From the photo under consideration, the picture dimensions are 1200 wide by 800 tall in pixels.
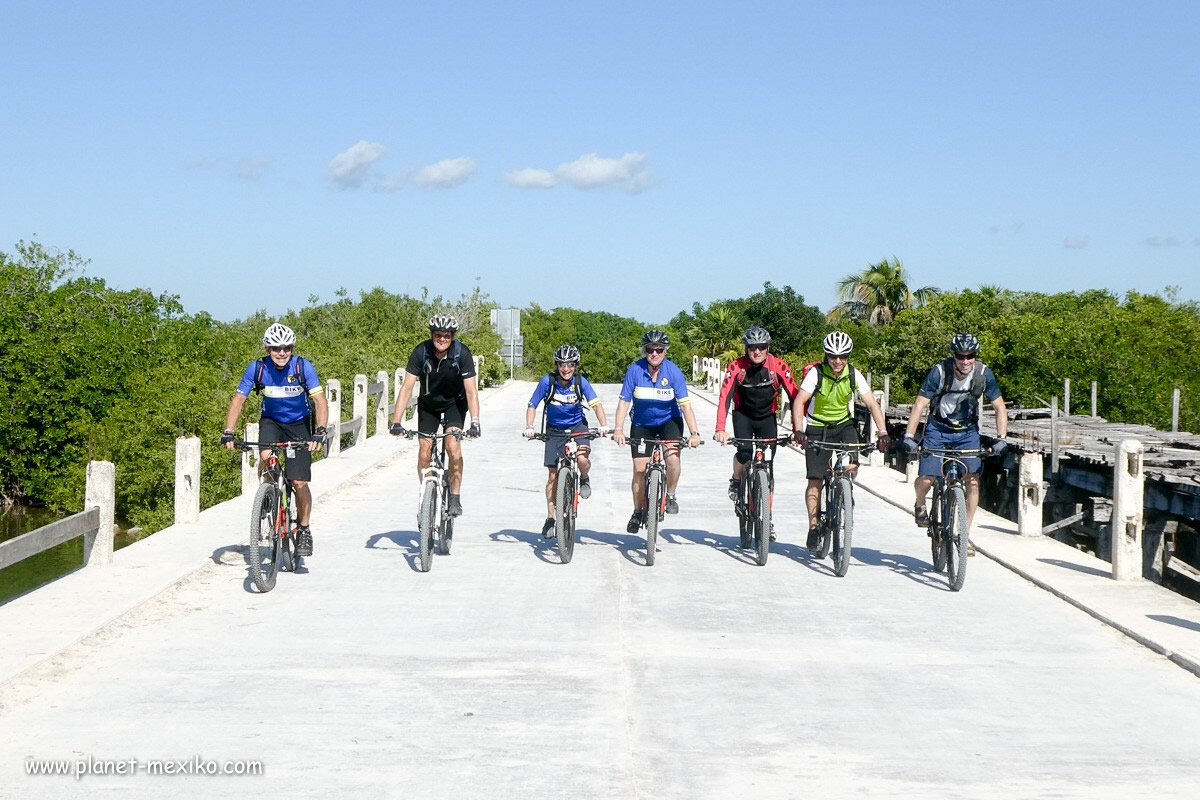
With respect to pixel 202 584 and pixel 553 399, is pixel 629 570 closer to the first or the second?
pixel 553 399

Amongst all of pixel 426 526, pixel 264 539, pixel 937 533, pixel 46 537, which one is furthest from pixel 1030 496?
pixel 46 537

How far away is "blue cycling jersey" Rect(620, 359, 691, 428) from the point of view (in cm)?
1202

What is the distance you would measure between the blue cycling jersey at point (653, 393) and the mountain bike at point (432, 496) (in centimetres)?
155

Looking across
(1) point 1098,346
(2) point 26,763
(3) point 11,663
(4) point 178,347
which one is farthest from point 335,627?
(4) point 178,347

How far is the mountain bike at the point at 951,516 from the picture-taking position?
10648 mm

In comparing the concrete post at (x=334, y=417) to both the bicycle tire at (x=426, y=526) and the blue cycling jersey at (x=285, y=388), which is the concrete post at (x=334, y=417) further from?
the blue cycling jersey at (x=285, y=388)

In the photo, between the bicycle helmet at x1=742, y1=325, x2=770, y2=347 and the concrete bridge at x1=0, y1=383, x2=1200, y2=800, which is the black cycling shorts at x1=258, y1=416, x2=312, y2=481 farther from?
the bicycle helmet at x1=742, y1=325, x2=770, y2=347

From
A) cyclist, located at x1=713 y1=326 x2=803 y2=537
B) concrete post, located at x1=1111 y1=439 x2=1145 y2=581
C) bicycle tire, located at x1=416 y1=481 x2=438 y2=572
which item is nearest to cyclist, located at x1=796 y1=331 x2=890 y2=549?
cyclist, located at x1=713 y1=326 x2=803 y2=537

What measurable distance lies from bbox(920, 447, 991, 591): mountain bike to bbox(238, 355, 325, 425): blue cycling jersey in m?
4.83

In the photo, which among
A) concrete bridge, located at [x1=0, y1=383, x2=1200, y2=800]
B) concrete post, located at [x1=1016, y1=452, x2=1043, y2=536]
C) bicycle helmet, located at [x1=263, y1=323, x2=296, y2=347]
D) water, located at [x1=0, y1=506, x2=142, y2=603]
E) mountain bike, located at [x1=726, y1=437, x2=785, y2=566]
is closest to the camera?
concrete bridge, located at [x1=0, y1=383, x2=1200, y2=800]

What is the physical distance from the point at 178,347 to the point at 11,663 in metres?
46.7

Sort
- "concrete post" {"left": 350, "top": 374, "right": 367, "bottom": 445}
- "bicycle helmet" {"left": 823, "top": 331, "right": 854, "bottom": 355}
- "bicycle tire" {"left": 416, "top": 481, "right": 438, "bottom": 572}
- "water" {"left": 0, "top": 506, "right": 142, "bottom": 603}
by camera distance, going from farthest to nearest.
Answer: "water" {"left": 0, "top": 506, "right": 142, "bottom": 603}, "concrete post" {"left": 350, "top": 374, "right": 367, "bottom": 445}, "bicycle helmet" {"left": 823, "top": 331, "right": 854, "bottom": 355}, "bicycle tire" {"left": 416, "top": 481, "right": 438, "bottom": 572}

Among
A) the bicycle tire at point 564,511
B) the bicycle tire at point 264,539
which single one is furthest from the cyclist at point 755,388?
the bicycle tire at point 264,539

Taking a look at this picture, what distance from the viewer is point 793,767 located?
599 centimetres
